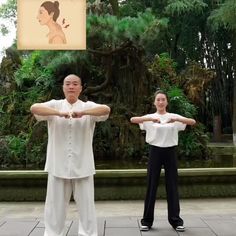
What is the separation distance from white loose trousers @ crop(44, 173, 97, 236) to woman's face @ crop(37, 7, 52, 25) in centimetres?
568

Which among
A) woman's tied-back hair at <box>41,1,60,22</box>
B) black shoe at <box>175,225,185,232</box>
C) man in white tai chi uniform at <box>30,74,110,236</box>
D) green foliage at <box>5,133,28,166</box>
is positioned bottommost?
black shoe at <box>175,225,185,232</box>

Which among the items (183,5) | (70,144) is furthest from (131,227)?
(183,5)

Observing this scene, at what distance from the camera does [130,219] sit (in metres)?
5.77

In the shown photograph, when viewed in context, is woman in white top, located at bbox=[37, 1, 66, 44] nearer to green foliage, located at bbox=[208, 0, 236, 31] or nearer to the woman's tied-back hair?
the woman's tied-back hair

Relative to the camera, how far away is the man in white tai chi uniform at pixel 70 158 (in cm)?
423

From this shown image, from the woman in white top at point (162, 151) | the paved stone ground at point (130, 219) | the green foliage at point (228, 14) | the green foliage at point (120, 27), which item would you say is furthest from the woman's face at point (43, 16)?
the green foliage at point (228, 14)

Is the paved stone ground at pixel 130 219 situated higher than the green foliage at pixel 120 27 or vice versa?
the green foliage at pixel 120 27

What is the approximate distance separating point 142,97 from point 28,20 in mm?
3376

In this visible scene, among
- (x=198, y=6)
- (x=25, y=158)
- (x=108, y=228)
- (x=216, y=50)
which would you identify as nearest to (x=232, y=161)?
(x=25, y=158)

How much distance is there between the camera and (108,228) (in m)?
5.30

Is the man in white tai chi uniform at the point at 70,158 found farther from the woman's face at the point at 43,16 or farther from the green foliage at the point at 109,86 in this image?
the green foliage at the point at 109,86

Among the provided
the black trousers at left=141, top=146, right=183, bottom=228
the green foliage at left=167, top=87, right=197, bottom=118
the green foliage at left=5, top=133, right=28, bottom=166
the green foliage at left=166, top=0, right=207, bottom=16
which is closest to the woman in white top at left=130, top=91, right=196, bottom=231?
the black trousers at left=141, top=146, right=183, bottom=228

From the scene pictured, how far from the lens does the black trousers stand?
5066 mm

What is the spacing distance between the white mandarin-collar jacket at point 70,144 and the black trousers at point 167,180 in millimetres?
1000
